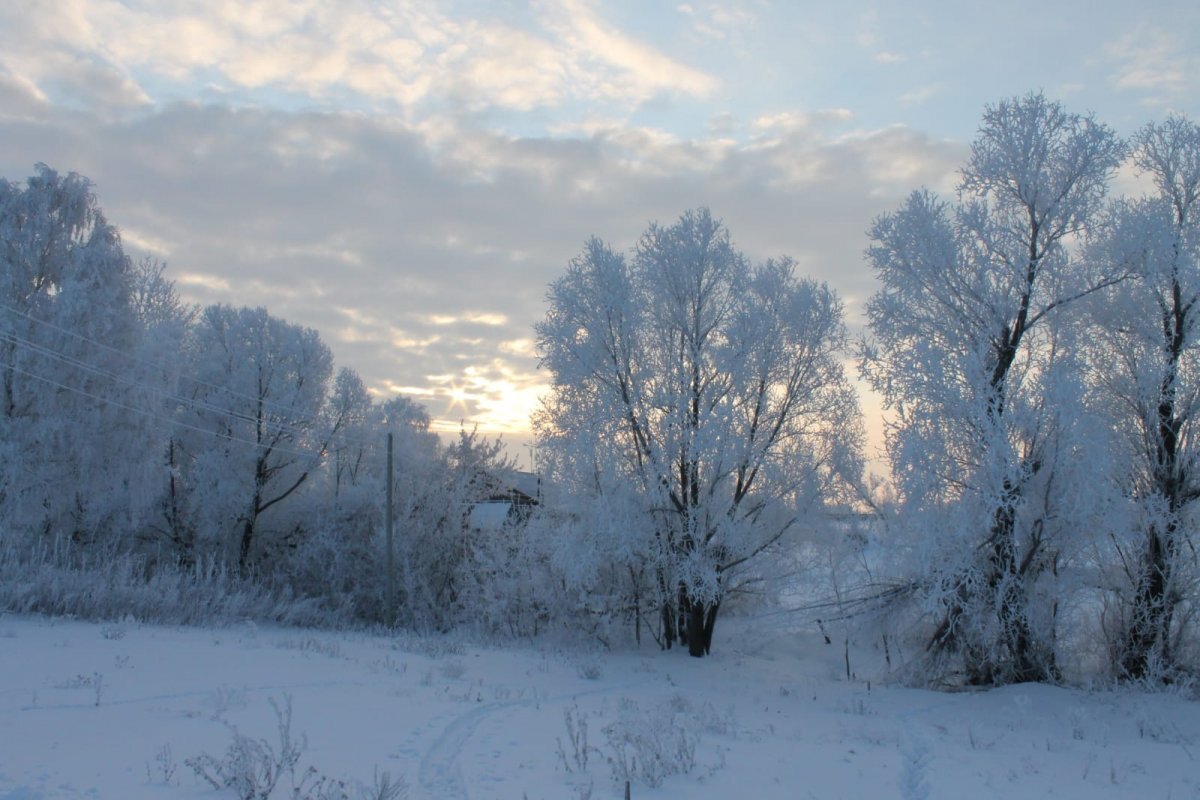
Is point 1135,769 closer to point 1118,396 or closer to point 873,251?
point 1118,396

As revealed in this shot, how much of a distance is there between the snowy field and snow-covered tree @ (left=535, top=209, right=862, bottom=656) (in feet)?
14.0

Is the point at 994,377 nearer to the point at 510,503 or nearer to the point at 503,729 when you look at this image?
the point at 503,729

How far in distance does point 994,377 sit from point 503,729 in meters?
11.2

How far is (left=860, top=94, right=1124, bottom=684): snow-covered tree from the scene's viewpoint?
13445mm

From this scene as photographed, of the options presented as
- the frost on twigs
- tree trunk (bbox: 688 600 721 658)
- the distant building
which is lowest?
tree trunk (bbox: 688 600 721 658)

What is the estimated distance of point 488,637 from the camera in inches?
775

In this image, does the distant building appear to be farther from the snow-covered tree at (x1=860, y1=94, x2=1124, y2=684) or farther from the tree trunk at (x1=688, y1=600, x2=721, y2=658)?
the snow-covered tree at (x1=860, y1=94, x2=1124, y2=684)

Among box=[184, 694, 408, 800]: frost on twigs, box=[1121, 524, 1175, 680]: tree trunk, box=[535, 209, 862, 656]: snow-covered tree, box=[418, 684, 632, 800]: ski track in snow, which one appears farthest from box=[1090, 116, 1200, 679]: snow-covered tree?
box=[184, 694, 408, 800]: frost on twigs

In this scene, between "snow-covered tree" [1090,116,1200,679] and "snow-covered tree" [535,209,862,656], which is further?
"snow-covered tree" [535,209,862,656]

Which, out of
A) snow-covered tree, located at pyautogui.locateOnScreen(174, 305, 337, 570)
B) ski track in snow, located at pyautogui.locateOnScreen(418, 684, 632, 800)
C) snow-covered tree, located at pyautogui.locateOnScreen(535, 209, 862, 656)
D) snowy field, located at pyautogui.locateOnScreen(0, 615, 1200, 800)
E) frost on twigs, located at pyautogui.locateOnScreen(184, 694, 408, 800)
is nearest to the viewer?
frost on twigs, located at pyautogui.locateOnScreen(184, 694, 408, 800)

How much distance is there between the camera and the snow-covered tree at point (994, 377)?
A: 44.1 feet

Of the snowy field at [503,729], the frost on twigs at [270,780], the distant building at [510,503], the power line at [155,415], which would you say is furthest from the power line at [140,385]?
the frost on twigs at [270,780]

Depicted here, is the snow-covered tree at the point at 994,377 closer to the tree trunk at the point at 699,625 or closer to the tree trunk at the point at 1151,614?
the tree trunk at the point at 1151,614

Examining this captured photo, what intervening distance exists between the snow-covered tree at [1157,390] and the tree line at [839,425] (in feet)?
0.16
